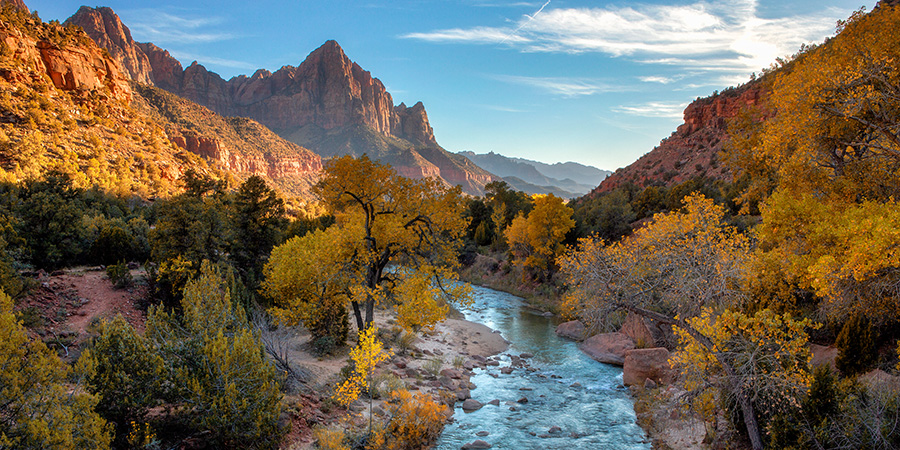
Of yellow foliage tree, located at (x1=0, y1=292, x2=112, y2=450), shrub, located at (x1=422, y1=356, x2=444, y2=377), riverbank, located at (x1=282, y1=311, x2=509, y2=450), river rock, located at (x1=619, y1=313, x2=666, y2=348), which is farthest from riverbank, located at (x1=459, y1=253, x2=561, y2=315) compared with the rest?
yellow foliage tree, located at (x1=0, y1=292, x2=112, y2=450)

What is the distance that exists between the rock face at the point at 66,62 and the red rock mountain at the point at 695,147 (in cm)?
6987

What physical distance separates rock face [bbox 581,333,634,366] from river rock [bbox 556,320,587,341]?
1.73 metres

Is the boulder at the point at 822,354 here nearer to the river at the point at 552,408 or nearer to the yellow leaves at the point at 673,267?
the yellow leaves at the point at 673,267

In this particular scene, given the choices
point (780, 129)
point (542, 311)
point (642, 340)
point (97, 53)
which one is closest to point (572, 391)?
point (642, 340)

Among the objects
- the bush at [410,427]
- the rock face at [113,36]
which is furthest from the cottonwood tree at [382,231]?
the rock face at [113,36]

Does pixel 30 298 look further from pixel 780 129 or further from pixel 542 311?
pixel 542 311

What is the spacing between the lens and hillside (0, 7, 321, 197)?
104 feet

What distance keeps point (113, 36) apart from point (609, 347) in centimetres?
20349

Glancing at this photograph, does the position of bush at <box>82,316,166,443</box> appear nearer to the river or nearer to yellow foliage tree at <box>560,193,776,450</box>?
the river

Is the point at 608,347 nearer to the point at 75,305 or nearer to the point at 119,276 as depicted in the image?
the point at 119,276

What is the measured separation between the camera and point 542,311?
1216 inches

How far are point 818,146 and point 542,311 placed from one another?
22.2 m

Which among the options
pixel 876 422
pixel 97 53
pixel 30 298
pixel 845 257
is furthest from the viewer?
pixel 97 53

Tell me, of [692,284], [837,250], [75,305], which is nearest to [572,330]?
[692,284]
